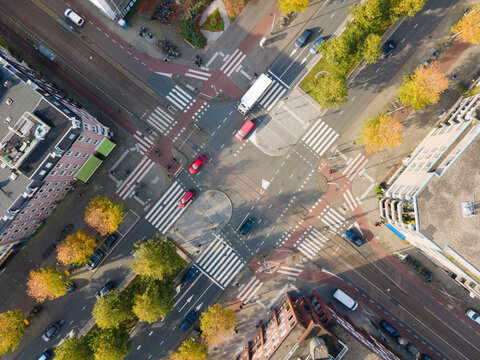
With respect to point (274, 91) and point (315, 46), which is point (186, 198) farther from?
point (315, 46)

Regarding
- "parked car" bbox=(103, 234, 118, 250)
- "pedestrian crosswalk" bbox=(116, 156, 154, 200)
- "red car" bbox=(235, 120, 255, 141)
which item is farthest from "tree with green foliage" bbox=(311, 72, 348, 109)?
"parked car" bbox=(103, 234, 118, 250)

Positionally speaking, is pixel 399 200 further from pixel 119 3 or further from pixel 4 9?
pixel 4 9

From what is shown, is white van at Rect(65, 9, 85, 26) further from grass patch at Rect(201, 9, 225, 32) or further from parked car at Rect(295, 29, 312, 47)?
parked car at Rect(295, 29, 312, 47)

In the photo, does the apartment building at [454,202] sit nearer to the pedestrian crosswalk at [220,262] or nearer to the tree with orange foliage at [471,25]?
the tree with orange foliage at [471,25]

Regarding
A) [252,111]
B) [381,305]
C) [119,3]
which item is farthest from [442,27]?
[119,3]

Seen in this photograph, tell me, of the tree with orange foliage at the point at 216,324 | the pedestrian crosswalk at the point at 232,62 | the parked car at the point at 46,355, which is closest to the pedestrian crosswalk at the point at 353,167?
the pedestrian crosswalk at the point at 232,62

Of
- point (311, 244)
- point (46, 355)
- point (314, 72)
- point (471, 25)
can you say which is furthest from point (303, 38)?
point (46, 355)
